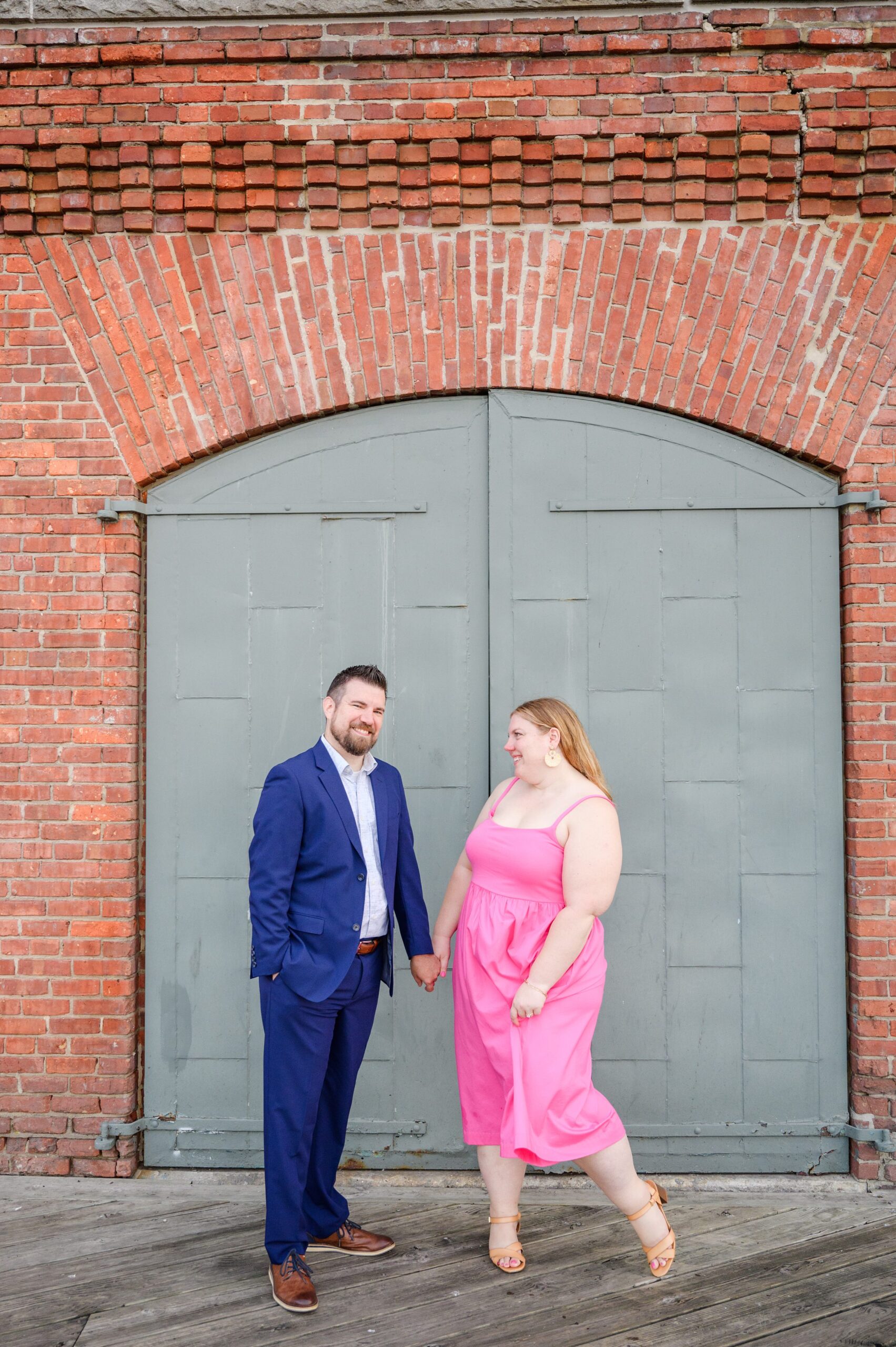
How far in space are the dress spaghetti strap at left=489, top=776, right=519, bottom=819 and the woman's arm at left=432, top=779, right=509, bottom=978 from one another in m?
0.02

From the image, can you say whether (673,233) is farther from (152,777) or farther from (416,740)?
(152,777)

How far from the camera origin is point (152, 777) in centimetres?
426

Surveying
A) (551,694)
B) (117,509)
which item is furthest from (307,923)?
(117,509)

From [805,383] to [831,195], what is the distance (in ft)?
2.77

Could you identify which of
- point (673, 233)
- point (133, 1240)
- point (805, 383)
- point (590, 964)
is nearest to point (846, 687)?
point (805, 383)

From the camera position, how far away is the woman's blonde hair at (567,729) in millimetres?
3381

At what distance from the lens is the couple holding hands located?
10.5ft

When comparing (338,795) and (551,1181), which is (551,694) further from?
(551,1181)

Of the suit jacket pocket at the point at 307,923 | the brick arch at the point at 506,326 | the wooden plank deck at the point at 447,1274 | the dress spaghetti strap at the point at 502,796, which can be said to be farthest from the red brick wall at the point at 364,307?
the dress spaghetti strap at the point at 502,796

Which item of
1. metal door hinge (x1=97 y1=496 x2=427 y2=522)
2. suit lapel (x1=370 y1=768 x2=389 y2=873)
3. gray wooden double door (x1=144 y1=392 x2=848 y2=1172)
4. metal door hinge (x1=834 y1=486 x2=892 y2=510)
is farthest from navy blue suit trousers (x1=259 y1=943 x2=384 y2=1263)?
metal door hinge (x1=834 y1=486 x2=892 y2=510)

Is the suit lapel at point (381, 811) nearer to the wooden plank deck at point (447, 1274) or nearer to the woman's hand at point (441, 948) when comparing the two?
the woman's hand at point (441, 948)

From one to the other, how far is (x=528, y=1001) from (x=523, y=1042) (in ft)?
0.64

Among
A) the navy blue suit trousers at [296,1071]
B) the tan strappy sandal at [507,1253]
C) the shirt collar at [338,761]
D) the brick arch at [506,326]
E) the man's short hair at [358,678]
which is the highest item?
the brick arch at [506,326]

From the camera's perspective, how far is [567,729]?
11.2 feet
